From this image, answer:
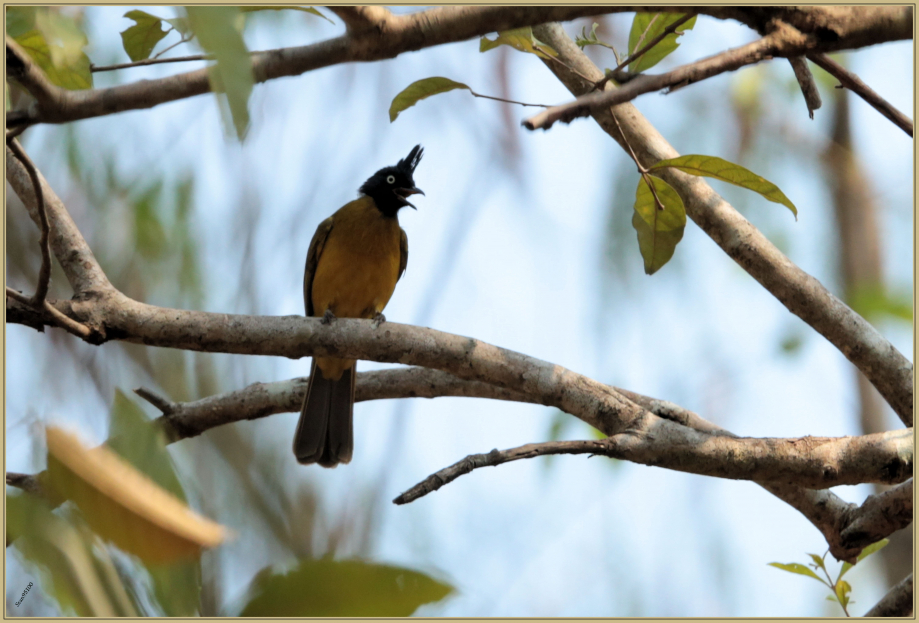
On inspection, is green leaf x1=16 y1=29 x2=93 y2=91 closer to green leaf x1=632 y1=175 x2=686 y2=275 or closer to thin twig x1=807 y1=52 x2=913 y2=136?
green leaf x1=632 y1=175 x2=686 y2=275

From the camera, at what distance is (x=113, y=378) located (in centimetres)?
483

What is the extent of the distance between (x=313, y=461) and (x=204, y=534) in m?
4.13

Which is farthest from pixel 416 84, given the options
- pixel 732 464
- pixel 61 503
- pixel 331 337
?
pixel 61 503

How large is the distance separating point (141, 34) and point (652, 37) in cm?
190

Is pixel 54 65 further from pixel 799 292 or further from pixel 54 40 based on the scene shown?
pixel 799 292

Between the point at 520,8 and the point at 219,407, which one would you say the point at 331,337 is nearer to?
the point at 219,407

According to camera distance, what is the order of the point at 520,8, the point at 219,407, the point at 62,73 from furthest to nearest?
the point at 219,407, the point at 62,73, the point at 520,8

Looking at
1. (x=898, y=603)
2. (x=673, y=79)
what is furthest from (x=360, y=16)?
(x=898, y=603)

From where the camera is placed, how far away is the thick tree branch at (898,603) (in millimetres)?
2570

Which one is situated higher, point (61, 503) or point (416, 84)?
point (416, 84)

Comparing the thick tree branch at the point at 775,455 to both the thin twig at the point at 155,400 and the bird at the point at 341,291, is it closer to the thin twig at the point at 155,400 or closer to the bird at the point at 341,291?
the thin twig at the point at 155,400

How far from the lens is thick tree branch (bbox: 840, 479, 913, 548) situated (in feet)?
8.34

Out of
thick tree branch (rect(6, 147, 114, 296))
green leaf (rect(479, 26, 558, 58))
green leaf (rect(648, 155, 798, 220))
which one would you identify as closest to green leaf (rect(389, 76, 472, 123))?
green leaf (rect(479, 26, 558, 58))

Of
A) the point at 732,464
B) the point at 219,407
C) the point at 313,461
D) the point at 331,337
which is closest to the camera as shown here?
the point at 732,464
